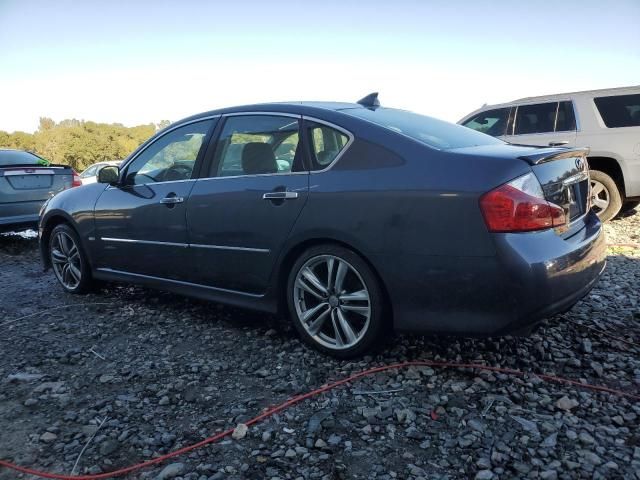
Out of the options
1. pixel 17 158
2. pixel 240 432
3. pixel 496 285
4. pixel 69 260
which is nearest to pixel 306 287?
pixel 240 432

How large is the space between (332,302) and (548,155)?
4.73ft

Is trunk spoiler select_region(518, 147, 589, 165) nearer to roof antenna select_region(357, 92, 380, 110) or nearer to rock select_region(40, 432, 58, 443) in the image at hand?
roof antenna select_region(357, 92, 380, 110)

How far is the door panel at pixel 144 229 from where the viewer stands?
3.63 meters

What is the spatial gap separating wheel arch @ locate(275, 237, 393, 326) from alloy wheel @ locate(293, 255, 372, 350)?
0.29 ft

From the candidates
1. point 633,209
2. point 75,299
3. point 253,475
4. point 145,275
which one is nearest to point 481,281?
point 253,475

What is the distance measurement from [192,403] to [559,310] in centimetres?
194

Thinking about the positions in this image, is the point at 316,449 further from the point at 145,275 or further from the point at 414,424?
the point at 145,275

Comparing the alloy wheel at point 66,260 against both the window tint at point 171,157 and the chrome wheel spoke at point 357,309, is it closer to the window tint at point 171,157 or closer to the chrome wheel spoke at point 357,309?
the window tint at point 171,157

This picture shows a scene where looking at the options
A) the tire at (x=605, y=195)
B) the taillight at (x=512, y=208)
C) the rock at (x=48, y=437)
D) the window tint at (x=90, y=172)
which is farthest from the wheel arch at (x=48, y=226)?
the window tint at (x=90, y=172)

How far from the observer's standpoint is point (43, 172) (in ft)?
24.3

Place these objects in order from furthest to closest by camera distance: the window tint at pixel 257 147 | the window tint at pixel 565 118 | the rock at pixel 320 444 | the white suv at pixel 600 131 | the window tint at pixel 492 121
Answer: the window tint at pixel 492 121
the window tint at pixel 565 118
the white suv at pixel 600 131
the window tint at pixel 257 147
the rock at pixel 320 444

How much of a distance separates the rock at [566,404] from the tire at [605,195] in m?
4.99

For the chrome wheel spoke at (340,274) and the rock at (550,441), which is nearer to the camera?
the rock at (550,441)

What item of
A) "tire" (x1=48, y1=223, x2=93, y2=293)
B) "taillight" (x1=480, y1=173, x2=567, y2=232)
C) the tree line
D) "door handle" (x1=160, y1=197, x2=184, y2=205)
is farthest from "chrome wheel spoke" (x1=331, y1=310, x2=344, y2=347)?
the tree line
